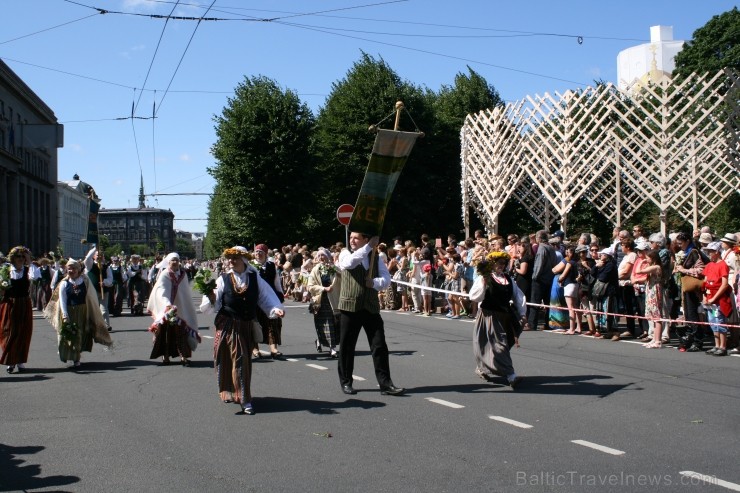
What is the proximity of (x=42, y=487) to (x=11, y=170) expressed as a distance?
66.6 meters

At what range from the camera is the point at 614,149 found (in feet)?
82.3

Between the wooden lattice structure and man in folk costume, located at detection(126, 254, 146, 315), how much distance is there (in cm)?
1343

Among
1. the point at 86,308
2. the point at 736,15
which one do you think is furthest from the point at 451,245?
the point at 736,15

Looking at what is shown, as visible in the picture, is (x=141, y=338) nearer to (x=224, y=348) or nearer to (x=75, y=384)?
(x=75, y=384)

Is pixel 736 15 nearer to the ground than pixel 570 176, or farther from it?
farther from it

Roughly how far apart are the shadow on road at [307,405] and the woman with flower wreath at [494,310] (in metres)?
1.79

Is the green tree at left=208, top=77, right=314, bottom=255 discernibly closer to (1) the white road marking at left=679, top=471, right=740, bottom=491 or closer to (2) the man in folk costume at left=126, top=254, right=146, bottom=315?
(2) the man in folk costume at left=126, top=254, right=146, bottom=315

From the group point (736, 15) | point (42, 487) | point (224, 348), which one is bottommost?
point (42, 487)

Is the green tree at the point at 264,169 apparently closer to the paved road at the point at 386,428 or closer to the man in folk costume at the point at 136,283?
the man in folk costume at the point at 136,283

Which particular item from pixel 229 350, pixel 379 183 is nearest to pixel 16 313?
pixel 229 350

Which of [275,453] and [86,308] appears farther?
[86,308]

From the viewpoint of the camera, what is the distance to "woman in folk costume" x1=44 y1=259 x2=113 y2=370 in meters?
11.9

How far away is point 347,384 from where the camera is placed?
914 cm

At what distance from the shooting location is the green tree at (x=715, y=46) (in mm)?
40656
